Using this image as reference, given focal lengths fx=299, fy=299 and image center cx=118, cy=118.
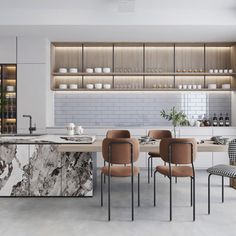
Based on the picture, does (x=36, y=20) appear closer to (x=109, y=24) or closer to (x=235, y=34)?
(x=109, y=24)

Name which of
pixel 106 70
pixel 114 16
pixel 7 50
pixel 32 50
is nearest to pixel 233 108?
pixel 106 70

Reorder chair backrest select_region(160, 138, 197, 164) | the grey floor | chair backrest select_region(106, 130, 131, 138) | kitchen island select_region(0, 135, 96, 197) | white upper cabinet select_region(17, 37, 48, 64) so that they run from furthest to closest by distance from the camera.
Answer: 1. white upper cabinet select_region(17, 37, 48, 64)
2. chair backrest select_region(106, 130, 131, 138)
3. kitchen island select_region(0, 135, 96, 197)
4. chair backrest select_region(160, 138, 197, 164)
5. the grey floor

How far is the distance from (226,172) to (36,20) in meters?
3.76

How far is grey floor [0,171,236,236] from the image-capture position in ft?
8.81

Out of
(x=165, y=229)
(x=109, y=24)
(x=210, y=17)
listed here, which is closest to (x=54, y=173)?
(x=165, y=229)

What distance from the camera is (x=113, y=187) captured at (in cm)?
431

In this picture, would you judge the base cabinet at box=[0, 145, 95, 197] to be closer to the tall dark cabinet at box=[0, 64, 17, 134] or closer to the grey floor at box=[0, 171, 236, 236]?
the grey floor at box=[0, 171, 236, 236]

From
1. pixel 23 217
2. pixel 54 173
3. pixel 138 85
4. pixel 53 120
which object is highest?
pixel 138 85

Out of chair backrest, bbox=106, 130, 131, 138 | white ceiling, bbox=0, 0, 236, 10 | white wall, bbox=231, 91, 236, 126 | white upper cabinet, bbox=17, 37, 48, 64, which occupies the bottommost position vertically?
chair backrest, bbox=106, 130, 131, 138

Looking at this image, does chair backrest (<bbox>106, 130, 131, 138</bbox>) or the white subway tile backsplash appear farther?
the white subway tile backsplash

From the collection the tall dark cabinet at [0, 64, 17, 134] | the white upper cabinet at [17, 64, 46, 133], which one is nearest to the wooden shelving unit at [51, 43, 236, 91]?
the white upper cabinet at [17, 64, 46, 133]

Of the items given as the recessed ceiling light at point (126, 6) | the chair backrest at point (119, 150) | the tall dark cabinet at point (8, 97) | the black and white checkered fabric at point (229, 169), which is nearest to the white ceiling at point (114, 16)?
the recessed ceiling light at point (126, 6)

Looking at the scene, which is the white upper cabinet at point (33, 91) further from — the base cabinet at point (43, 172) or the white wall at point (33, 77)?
the base cabinet at point (43, 172)

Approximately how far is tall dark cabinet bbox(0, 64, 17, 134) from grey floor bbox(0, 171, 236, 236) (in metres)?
2.49
